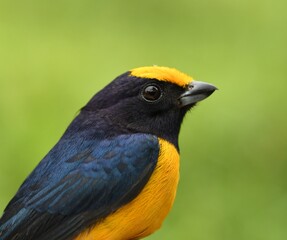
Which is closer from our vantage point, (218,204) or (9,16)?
(218,204)

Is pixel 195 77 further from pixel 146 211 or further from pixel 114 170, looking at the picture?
pixel 146 211

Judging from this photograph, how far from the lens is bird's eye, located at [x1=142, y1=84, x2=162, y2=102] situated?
6539mm

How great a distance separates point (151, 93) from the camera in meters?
6.55

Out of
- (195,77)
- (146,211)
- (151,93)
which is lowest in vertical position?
(146,211)

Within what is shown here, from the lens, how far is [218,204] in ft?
30.1

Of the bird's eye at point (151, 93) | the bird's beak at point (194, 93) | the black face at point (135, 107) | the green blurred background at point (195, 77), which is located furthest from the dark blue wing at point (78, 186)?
the green blurred background at point (195, 77)

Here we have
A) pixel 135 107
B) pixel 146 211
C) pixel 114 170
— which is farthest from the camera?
pixel 135 107

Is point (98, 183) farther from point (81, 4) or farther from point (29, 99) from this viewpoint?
point (81, 4)

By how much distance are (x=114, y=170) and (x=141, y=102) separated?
0.61 meters

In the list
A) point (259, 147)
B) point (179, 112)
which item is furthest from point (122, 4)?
point (179, 112)

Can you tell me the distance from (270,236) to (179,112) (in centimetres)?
268

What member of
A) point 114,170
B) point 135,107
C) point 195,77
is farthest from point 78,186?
point 195,77

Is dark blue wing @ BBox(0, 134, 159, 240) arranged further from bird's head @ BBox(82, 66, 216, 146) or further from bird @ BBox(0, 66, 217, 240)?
bird's head @ BBox(82, 66, 216, 146)

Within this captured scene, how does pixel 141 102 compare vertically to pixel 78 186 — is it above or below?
above
